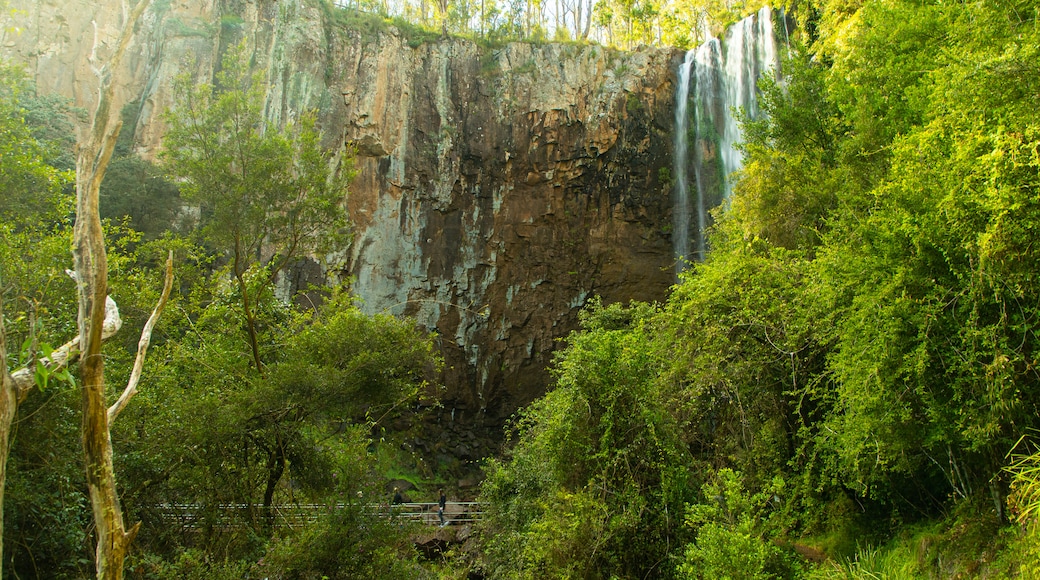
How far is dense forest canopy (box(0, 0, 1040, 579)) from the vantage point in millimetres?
6355

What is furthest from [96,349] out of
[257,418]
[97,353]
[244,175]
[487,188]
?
[487,188]

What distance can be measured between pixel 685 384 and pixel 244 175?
8.05m

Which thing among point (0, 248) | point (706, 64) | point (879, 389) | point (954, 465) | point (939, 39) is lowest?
point (954, 465)

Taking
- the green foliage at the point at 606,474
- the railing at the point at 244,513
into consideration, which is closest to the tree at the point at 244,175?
the railing at the point at 244,513

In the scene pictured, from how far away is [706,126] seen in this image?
25.0 meters

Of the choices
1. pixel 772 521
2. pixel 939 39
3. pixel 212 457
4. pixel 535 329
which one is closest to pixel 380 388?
pixel 212 457

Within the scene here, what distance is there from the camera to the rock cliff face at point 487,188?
2472 centimetres

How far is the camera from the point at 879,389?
23.1ft

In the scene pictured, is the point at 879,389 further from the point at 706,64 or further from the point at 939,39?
the point at 706,64

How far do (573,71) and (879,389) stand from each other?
2190cm

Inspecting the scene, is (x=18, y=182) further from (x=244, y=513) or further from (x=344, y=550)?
(x=344, y=550)

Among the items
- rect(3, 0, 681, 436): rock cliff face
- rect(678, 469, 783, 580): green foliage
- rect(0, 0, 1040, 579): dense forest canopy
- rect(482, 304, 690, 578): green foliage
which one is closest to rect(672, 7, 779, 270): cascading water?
rect(3, 0, 681, 436): rock cliff face

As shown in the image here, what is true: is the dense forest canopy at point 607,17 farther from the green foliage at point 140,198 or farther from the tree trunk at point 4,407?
the tree trunk at point 4,407

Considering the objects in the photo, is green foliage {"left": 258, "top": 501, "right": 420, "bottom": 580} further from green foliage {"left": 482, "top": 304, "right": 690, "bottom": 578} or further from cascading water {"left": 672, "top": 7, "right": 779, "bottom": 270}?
cascading water {"left": 672, "top": 7, "right": 779, "bottom": 270}
